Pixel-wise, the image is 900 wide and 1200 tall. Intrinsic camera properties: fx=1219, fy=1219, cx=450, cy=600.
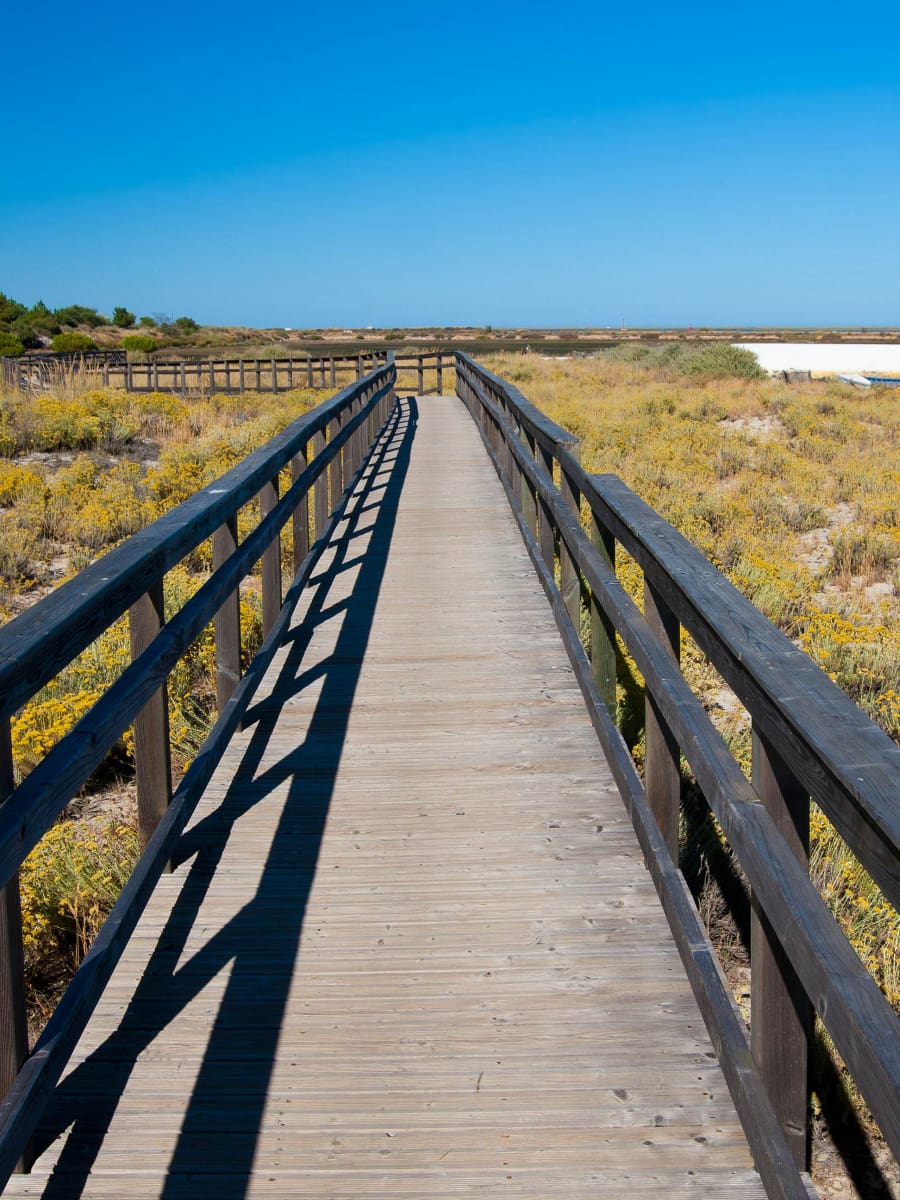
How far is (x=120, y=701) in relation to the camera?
124 inches

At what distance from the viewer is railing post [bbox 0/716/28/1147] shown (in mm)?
2490

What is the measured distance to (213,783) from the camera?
4.79 meters

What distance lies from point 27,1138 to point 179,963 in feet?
3.18

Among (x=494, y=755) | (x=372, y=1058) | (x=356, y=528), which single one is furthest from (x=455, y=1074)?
(x=356, y=528)

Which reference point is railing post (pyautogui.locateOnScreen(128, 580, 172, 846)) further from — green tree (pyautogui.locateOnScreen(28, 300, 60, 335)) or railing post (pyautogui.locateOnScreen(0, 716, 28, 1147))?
green tree (pyautogui.locateOnScreen(28, 300, 60, 335))

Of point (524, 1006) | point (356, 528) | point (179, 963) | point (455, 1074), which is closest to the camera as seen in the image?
point (455, 1074)

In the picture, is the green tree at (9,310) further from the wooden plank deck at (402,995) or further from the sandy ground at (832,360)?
the wooden plank deck at (402,995)

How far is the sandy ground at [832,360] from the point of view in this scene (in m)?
53.0

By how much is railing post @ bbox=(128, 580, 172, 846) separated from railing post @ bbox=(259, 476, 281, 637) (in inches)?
86.4

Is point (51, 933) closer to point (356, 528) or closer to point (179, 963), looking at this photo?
point (179, 963)

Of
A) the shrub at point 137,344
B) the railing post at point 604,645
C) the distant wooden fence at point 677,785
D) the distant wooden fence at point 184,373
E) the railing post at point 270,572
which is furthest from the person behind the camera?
the shrub at point 137,344

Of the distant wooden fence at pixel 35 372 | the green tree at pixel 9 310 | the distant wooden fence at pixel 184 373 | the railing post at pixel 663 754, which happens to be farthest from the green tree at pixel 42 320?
the railing post at pixel 663 754

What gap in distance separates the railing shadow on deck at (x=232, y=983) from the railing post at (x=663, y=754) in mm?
1151

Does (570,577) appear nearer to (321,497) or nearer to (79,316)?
(321,497)
